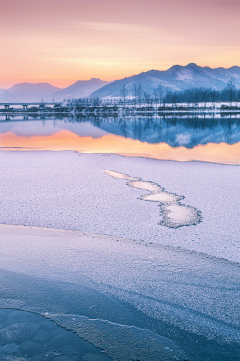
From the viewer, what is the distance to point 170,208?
9125mm

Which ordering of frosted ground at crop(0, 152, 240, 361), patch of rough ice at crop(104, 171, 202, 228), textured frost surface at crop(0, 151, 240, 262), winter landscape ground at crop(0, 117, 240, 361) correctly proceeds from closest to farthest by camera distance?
1. winter landscape ground at crop(0, 117, 240, 361)
2. frosted ground at crop(0, 152, 240, 361)
3. textured frost surface at crop(0, 151, 240, 262)
4. patch of rough ice at crop(104, 171, 202, 228)

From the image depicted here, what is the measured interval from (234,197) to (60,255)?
247 inches

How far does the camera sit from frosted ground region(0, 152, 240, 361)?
14.1 feet

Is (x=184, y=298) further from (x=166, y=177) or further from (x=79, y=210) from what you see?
(x=166, y=177)

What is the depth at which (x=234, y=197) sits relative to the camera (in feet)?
33.4

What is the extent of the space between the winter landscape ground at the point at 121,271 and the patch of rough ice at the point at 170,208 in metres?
0.03

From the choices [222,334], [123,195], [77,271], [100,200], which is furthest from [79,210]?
[222,334]

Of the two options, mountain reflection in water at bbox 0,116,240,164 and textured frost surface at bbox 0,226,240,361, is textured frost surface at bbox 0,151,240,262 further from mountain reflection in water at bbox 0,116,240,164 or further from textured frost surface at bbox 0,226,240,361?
mountain reflection in water at bbox 0,116,240,164

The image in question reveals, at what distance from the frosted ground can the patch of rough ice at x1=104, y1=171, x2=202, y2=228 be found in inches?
2.6

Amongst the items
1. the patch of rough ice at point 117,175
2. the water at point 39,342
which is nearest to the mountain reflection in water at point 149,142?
the patch of rough ice at point 117,175

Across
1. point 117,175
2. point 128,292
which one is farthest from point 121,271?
point 117,175

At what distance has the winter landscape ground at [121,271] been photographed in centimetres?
415

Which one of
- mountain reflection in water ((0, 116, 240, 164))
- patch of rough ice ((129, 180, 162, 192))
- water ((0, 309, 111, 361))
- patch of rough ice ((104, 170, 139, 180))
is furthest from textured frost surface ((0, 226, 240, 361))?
mountain reflection in water ((0, 116, 240, 164))

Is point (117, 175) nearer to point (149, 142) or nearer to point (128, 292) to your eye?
point (128, 292)
